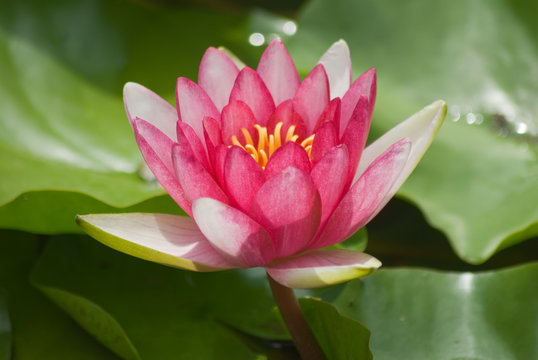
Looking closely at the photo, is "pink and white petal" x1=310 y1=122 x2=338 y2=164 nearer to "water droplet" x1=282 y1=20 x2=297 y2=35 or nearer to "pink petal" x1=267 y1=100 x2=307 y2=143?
"pink petal" x1=267 y1=100 x2=307 y2=143

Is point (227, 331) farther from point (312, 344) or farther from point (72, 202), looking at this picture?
point (72, 202)

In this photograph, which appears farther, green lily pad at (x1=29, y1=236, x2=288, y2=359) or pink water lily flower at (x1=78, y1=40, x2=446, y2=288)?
green lily pad at (x1=29, y1=236, x2=288, y2=359)

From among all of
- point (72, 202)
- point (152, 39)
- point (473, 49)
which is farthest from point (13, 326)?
point (473, 49)

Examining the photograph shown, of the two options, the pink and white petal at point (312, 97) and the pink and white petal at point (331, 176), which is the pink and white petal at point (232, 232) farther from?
the pink and white petal at point (312, 97)

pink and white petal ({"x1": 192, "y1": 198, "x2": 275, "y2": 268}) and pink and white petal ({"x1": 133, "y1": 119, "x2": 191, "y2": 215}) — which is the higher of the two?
pink and white petal ({"x1": 133, "y1": 119, "x2": 191, "y2": 215})

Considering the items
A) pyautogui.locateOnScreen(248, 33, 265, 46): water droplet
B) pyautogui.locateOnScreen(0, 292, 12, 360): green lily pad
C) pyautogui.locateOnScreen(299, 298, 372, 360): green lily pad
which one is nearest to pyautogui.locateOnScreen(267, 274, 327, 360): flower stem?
pyautogui.locateOnScreen(299, 298, 372, 360): green lily pad

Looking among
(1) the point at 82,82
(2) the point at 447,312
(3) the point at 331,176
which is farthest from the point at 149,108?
(1) the point at 82,82

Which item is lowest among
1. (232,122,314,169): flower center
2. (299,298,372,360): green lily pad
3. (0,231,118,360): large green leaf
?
→ (0,231,118,360): large green leaf
